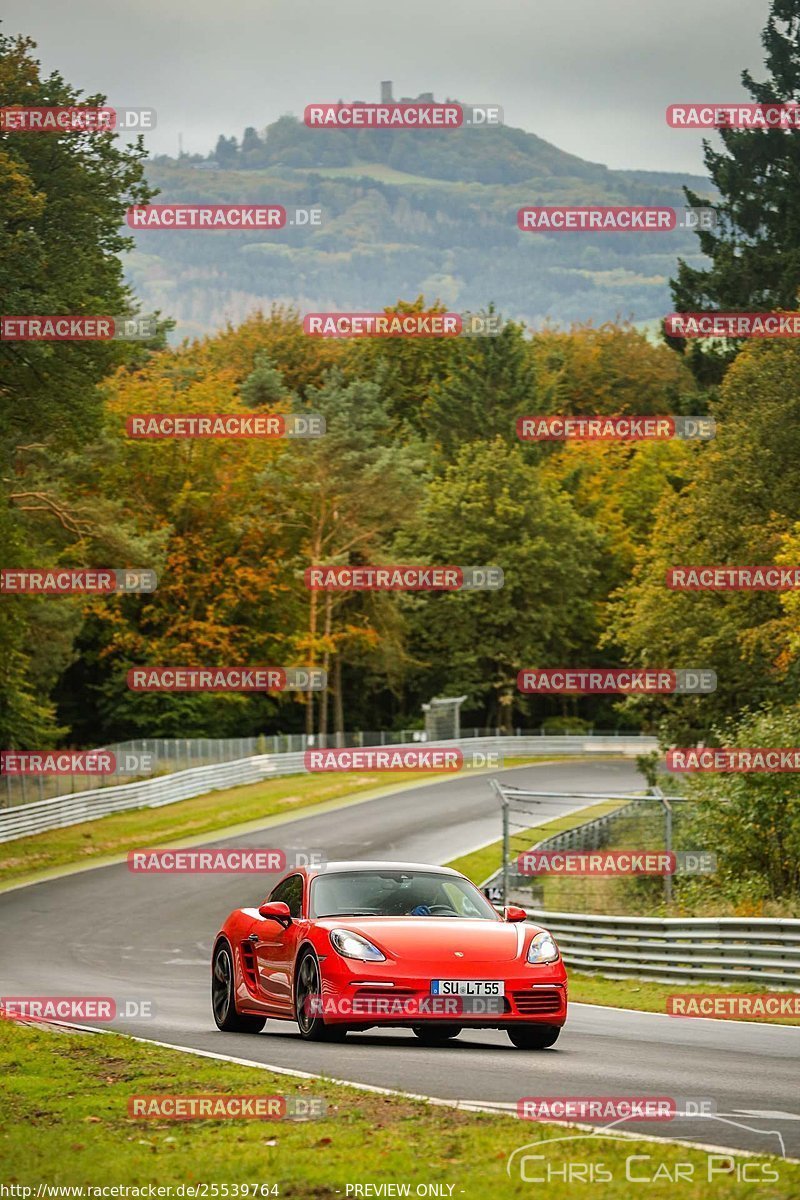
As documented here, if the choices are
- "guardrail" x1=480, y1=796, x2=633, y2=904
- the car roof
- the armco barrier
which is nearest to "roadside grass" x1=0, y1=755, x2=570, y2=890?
Answer: the armco barrier

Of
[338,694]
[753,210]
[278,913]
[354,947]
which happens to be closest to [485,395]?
[338,694]

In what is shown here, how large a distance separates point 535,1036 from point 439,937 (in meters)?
1.11

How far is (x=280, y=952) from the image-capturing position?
13945 millimetres

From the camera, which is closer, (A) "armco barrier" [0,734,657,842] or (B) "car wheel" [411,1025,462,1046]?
(B) "car wheel" [411,1025,462,1046]

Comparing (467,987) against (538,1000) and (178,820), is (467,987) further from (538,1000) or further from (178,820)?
(178,820)

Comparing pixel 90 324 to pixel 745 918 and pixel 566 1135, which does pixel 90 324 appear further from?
pixel 566 1135

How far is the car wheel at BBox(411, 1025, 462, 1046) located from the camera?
13.9 metres

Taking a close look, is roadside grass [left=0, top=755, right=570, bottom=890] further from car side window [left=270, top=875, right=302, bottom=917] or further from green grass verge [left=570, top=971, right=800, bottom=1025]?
car side window [left=270, top=875, right=302, bottom=917]

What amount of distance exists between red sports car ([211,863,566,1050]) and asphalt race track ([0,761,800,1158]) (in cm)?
26

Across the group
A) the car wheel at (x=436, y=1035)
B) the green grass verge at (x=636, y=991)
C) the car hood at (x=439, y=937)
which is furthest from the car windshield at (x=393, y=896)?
the green grass verge at (x=636, y=991)

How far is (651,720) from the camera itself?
2132 inches

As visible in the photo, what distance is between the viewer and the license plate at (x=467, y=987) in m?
12.8

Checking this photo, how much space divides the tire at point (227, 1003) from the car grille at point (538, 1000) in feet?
9.29

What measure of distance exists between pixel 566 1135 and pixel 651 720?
46.3 metres
